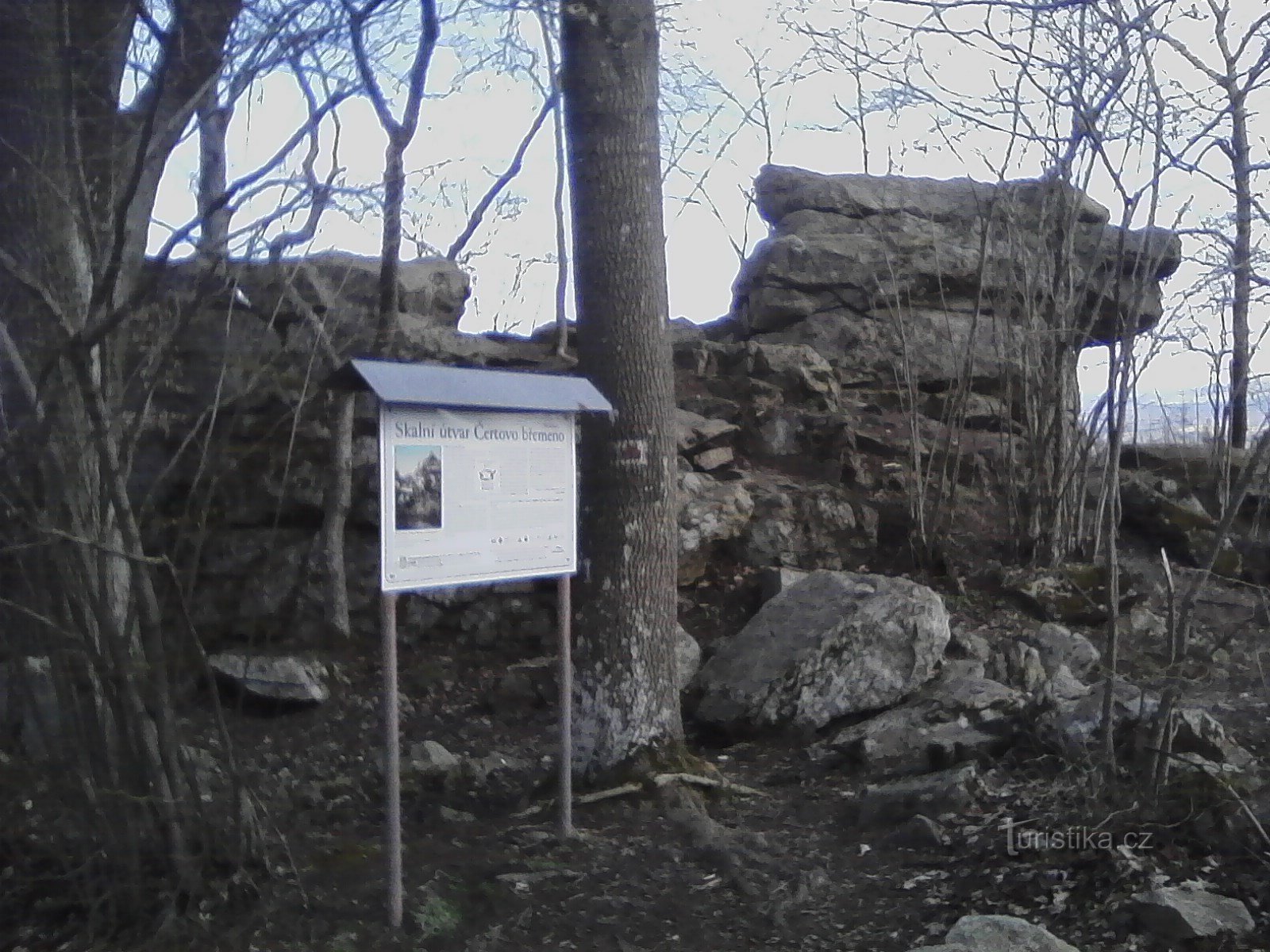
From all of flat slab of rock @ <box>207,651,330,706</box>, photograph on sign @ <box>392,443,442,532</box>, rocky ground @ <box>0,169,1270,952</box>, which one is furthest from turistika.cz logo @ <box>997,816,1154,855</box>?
flat slab of rock @ <box>207,651,330,706</box>

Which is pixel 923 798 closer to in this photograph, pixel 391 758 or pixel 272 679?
pixel 391 758

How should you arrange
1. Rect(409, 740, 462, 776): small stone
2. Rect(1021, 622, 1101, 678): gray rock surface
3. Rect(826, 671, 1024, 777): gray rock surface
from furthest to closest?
Rect(1021, 622, 1101, 678): gray rock surface, Rect(409, 740, 462, 776): small stone, Rect(826, 671, 1024, 777): gray rock surface

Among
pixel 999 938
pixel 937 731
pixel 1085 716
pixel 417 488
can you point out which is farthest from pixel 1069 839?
pixel 417 488

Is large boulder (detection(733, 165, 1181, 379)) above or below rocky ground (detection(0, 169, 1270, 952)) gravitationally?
above

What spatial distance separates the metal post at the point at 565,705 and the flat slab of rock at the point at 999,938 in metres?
1.94

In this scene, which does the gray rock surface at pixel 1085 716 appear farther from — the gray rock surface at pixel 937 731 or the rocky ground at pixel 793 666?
the gray rock surface at pixel 937 731

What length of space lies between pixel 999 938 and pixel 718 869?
157cm

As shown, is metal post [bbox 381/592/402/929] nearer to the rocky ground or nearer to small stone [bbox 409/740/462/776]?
the rocky ground

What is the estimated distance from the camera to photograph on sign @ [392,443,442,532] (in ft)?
15.7

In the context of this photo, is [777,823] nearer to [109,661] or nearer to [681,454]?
[109,661]

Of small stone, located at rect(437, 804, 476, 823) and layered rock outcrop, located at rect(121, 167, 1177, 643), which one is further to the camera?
layered rock outcrop, located at rect(121, 167, 1177, 643)

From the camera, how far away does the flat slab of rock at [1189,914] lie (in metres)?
4.14

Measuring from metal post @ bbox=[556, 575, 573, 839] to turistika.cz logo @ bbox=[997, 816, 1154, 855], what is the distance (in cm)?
197

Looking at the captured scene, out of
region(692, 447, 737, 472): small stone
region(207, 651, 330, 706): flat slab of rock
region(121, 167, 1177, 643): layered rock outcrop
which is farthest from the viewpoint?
region(692, 447, 737, 472): small stone
